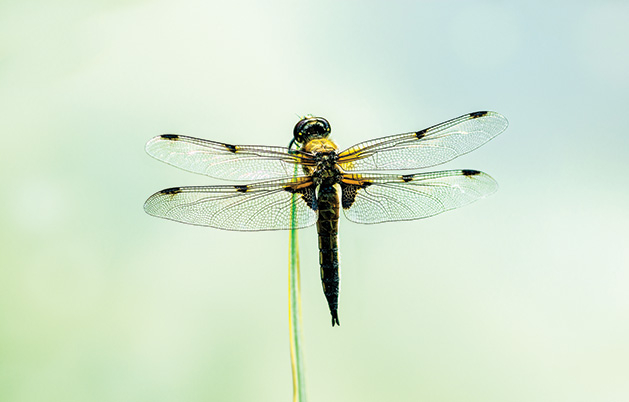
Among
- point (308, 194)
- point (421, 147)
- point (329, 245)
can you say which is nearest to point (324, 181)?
point (308, 194)

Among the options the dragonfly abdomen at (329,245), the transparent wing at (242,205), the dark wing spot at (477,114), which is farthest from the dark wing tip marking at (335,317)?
the dark wing spot at (477,114)

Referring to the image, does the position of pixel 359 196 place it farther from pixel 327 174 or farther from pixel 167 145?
pixel 167 145

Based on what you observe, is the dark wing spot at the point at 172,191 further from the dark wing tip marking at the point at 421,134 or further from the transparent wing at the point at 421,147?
the dark wing tip marking at the point at 421,134

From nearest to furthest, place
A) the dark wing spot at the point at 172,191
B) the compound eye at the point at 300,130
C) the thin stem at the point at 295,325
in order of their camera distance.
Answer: the thin stem at the point at 295,325, the dark wing spot at the point at 172,191, the compound eye at the point at 300,130

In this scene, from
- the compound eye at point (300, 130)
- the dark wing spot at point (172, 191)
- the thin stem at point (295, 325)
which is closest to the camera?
the thin stem at point (295, 325)

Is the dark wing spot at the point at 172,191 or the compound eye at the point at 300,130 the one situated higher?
the compound eye at the point at 300,130

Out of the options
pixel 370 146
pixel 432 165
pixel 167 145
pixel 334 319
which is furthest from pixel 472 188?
pixel 167 145

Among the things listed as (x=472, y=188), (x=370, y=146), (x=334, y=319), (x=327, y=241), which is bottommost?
(x=334, y=319)
